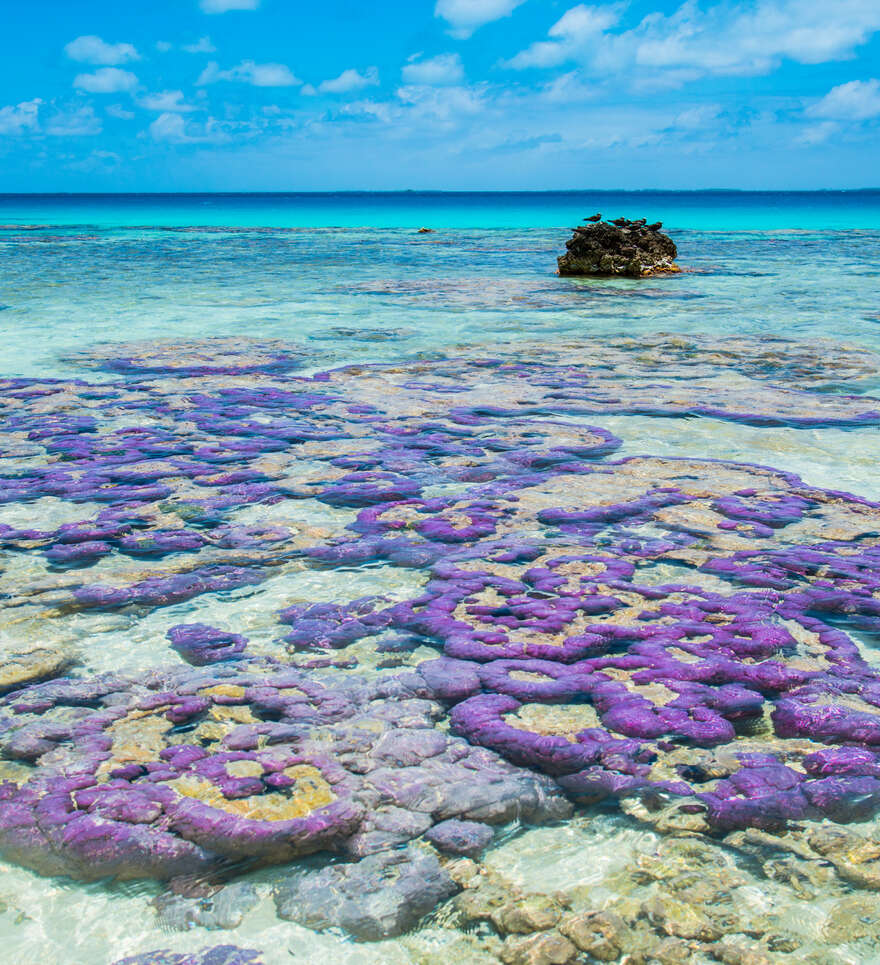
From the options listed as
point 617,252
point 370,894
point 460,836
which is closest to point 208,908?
point 370,894

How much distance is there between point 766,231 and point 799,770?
57.6 metres

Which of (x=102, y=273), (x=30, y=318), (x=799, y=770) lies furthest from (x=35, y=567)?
(x=102, y=273)

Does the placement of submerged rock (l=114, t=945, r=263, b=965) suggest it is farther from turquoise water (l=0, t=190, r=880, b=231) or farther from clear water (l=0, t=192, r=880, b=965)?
turquoise water (l=0, t=190, r=880, b=231)

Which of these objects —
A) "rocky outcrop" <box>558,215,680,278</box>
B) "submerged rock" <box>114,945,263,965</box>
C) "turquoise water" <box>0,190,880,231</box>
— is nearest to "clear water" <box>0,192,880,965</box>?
"submerged rock" <box>114,945,263,965</box>

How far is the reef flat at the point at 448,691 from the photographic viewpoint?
10.1 ft

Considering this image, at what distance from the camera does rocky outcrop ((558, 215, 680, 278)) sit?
25500 mm

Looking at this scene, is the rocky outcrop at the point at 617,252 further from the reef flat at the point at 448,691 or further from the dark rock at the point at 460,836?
the dark rock at the point at 460,836

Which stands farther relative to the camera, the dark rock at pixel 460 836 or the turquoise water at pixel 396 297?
the turquoise water at pixel 396 297

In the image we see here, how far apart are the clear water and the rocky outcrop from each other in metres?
0.96

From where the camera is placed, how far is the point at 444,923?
9.67 feet

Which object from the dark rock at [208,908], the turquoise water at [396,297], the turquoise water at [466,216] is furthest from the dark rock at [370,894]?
the turquoise water at [466,216]

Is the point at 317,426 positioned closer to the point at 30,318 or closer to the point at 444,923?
the point at 444,923

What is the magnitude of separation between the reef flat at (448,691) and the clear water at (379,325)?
2.0 inches

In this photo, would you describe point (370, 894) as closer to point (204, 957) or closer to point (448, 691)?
point (204, 957)
